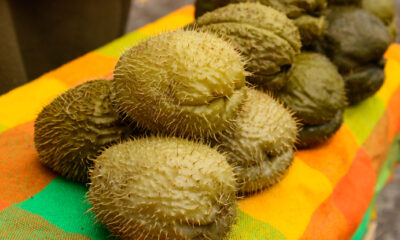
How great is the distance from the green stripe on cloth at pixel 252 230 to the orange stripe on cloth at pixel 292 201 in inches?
0.7

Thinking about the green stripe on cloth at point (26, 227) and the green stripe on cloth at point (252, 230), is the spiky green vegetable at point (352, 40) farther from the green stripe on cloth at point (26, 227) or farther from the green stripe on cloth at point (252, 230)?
the green stripe on cloth at point (26, 227)

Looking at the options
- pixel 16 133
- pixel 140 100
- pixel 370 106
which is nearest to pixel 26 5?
pixel 16 133

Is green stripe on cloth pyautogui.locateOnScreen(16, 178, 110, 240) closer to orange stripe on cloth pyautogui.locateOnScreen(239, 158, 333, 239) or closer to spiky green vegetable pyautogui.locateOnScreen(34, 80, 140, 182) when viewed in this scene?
spiky green vegetable pyautogui.locateOnScreen(34, 80, 140, 182)

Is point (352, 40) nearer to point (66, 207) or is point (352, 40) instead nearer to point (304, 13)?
point (304, 13)

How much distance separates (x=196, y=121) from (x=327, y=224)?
1.96 feet

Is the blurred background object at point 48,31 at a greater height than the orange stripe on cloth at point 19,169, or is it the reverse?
the orange stripe on cloth at point 19,169

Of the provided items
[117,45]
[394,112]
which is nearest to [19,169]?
[117,45]

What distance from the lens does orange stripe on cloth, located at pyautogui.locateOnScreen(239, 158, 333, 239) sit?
120 cm

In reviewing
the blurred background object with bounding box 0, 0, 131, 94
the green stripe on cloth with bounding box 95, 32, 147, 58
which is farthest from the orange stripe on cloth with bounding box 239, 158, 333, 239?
the blurred background object with bounding box 0, 0, 131, 94

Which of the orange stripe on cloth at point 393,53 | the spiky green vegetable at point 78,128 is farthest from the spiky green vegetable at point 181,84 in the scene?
→ the orange stripe on cloth at point 393,53

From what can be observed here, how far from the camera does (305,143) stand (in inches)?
61.6

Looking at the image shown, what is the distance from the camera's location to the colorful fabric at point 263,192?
1066 mm

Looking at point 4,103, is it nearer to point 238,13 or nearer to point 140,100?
point 140,100

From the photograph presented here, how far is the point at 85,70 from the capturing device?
1798 millimetres
